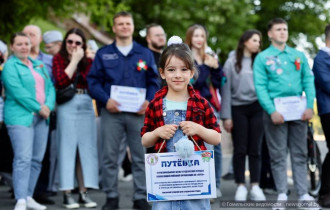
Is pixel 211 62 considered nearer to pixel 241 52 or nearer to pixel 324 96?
pixel 241 52

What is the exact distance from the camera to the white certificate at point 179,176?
4680 millimetres

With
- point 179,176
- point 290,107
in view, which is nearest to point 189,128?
point 179,176

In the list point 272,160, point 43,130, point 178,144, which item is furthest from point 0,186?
point 178,144

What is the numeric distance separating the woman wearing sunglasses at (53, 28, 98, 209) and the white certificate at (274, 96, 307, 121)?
7.85ft

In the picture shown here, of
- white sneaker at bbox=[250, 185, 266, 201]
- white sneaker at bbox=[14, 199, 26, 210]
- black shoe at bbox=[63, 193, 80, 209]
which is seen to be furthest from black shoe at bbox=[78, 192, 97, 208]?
white sneaker at bbox=[250, 185, 266, 201]

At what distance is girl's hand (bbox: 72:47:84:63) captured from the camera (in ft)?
27.5

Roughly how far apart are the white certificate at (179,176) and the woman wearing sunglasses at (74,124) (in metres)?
3.76

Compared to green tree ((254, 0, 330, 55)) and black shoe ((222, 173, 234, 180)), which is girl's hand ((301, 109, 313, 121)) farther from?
green tree ((254, 0, 330, 55))

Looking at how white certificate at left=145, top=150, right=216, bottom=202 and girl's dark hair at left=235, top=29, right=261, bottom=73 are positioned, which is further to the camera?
girl's dark hair at left=235, top=29, right=261, bottom=73

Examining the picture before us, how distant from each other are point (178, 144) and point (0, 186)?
6.93 meters

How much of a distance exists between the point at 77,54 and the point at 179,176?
13.2ft

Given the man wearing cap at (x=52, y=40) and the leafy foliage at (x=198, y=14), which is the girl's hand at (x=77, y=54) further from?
the leafy foliage at (x=198, y=14)

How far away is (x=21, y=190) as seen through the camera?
7805mm

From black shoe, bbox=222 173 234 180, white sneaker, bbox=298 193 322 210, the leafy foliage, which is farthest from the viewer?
the leafy foliage
